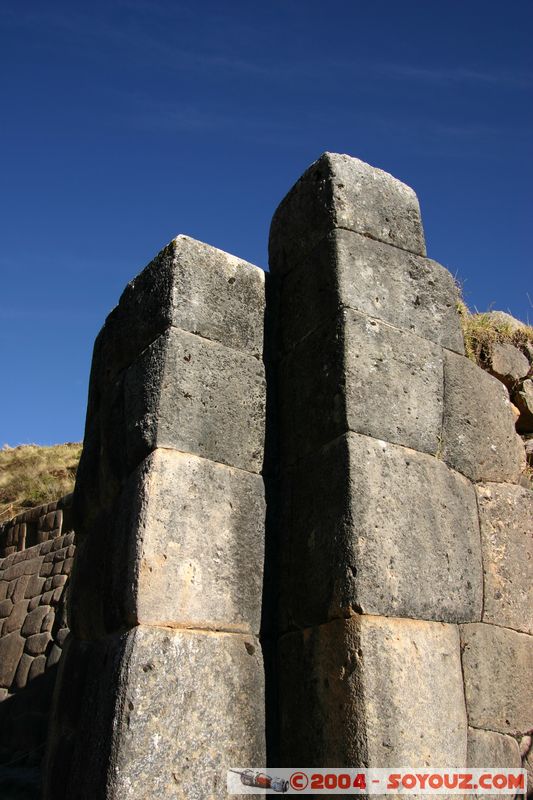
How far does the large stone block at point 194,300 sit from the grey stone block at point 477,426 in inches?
32.7

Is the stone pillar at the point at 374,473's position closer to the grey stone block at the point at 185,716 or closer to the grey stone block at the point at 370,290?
the grey stone block at the point at 370,290

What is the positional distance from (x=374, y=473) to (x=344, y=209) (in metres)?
1.19

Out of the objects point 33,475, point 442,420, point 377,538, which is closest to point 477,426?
point 442,420

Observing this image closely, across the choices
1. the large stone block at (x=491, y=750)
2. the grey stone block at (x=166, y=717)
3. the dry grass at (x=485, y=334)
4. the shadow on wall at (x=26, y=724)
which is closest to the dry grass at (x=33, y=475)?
the shadow on wall at (x=26, y=724)

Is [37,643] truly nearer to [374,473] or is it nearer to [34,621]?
[34,621]

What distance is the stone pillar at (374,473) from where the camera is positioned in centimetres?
250

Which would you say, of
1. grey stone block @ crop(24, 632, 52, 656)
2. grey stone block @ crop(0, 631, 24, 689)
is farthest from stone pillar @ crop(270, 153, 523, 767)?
grey stone block @ crop(0, 631, 24, 689)

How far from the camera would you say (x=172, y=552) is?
2.64 m

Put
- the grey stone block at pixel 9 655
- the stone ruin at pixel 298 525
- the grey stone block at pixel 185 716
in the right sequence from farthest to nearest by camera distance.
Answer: the grey stone block at pixel 9 655 < the stone ruin at pixel 298 525 < the grey stone block at pixel 185 716

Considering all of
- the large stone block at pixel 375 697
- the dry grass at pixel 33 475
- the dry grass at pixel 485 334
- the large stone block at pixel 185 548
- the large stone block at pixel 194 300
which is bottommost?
the large stone block at pixel 375 697

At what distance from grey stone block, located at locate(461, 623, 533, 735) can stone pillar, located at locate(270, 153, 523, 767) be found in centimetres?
4

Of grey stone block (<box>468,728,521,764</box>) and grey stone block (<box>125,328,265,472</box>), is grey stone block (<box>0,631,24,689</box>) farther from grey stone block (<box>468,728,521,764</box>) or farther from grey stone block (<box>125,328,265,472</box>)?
grey stone block (<box>468,728,521,764</box>)

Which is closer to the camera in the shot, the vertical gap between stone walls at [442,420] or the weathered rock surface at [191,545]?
the weathered rock surface at [191,545]

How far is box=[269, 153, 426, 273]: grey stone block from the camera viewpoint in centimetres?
328
